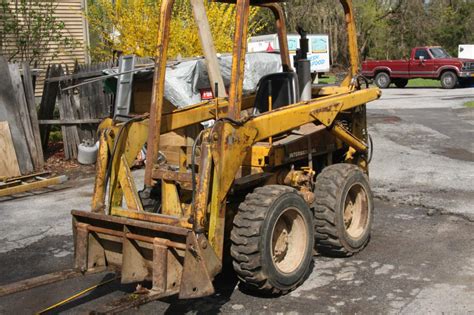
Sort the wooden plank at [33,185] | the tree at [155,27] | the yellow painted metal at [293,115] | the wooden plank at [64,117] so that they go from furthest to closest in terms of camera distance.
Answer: the tree at [155,27] → the wooden plank at [64,117] → the wooden plank at [33,185] → the yellow painted metal at [293,115]

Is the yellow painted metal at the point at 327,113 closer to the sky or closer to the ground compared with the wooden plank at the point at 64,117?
closer to the sky

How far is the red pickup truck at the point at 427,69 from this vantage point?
92.3ft

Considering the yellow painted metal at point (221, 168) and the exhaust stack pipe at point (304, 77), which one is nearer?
the yellow painted metal at point (221, 168)

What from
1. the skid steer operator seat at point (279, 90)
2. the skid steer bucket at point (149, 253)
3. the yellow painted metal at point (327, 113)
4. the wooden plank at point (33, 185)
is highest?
the skid steer operator seat at point (279, 90)

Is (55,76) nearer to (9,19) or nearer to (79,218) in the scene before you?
(9,19)

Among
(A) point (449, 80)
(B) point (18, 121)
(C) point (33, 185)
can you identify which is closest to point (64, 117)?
(B) point (18, 121)

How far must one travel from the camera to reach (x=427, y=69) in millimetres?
28891

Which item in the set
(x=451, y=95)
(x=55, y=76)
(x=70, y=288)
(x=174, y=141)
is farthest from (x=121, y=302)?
(x=451, y=95)

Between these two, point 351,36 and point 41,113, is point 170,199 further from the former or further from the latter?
point 41,113

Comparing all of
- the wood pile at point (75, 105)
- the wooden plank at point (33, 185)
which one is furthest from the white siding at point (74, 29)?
the wooden plank at point (33, 185)

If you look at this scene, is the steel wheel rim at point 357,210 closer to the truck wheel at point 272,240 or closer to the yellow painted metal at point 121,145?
the truck wheel at point 272,240

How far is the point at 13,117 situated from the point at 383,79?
22706 millimetres

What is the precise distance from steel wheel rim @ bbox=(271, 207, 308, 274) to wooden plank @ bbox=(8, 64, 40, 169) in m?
7.58

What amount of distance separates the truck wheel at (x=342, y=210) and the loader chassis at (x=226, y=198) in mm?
10
